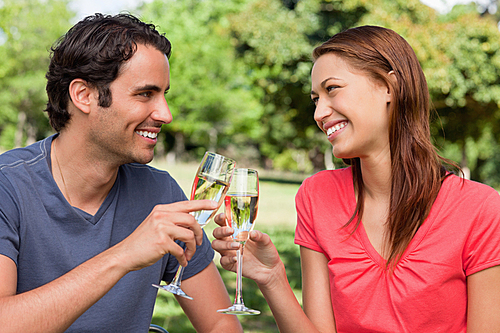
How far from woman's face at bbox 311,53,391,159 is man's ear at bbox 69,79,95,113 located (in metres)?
1.18

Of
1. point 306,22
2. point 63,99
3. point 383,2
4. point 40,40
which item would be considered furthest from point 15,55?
point 63,99

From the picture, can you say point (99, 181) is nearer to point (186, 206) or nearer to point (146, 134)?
point (146, 134)

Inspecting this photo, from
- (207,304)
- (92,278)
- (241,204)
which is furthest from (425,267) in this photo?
(92,278)

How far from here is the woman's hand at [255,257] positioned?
80.3 inches

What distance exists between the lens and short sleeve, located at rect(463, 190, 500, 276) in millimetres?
2143

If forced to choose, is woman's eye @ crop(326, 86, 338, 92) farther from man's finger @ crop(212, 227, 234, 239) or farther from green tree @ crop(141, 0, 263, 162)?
green tree @ crop(141, 0, 263, 162)

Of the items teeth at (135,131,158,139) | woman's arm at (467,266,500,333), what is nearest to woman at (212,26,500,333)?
woman's arm at (467,266,500,333)

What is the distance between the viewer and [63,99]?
2484mm

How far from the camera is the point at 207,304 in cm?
241

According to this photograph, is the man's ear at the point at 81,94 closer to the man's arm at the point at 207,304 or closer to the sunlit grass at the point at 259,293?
the man's arm at the point at 207,304

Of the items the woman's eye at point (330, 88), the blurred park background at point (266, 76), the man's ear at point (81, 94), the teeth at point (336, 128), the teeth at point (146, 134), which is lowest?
the teeth at point (146, 134)

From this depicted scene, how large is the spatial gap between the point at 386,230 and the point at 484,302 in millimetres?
560

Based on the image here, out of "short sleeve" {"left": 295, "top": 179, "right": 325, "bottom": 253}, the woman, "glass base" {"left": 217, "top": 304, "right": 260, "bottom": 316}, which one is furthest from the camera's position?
"short sleeve" {"left": 295, "top": 179, "right": 325, "bottom": 253}

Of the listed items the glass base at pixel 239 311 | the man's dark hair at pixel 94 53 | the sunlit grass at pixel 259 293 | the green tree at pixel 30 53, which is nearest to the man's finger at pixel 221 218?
the glass base at pixel 239 311
